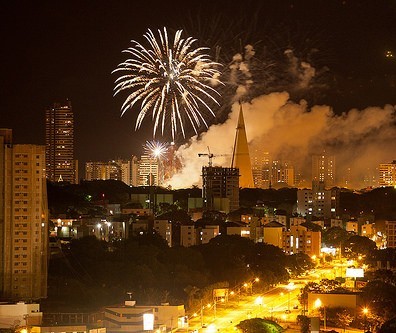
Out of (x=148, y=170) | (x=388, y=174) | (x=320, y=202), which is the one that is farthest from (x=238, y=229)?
(x=388, y=174)

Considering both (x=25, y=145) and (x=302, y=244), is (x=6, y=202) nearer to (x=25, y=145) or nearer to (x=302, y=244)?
(x=25, y=145)

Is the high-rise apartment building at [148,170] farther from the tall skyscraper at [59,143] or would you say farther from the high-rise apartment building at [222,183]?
A: the high-rise apartment building at [222,183]

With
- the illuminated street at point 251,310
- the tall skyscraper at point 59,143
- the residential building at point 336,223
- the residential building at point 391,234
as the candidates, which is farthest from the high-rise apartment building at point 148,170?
the illuminated street at point 251,310

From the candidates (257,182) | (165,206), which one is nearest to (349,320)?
(165,206)

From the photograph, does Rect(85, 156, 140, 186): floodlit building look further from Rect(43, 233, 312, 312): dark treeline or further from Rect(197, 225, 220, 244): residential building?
Rect(43, 233, 312, 312): dark treeline

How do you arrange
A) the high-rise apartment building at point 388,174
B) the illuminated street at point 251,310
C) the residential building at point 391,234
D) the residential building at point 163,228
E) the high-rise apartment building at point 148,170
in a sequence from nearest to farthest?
1. the illuminated street at point 251,310
2. the residential building at point 163,228
3. the residential building at point 391,234
4. the high-rise apartment building at point 148,170
5. the high-rise apartment building at point 388,174

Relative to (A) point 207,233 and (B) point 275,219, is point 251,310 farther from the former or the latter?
(B) point 275,219

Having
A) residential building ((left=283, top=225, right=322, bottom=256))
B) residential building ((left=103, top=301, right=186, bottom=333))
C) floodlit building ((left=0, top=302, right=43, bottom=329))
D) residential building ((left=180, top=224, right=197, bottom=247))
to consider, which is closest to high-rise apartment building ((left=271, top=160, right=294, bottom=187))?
residential building ((left=283, top=225, right=322, bottom=256))
